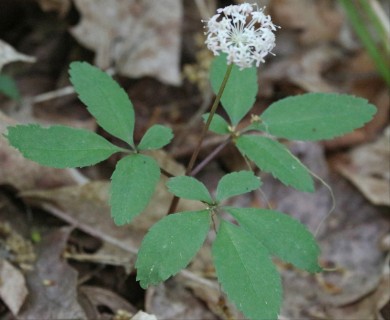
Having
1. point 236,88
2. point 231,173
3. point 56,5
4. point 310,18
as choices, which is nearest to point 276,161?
point 231,173

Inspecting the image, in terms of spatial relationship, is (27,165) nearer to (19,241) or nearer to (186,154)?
(19,241)

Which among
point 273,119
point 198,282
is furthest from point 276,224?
point 198,282

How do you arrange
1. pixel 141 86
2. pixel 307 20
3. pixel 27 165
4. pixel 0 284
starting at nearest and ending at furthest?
pixel 0 284, pixel 27 165, pixel 141 86, pixel 307 20

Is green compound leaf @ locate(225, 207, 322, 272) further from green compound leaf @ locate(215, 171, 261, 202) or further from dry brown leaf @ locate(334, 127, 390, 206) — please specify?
dry brown leaf @ locate(334, 127, 390, 206)

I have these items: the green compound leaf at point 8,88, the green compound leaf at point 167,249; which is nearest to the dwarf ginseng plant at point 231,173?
the green compound leaf at point 167,249

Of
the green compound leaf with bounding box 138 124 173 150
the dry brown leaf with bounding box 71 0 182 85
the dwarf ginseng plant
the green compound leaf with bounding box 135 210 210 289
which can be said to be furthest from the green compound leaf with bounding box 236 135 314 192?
the dry brown leaf with bounding box 71 0 182 85

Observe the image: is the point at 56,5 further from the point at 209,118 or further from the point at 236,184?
the point at 236,184
